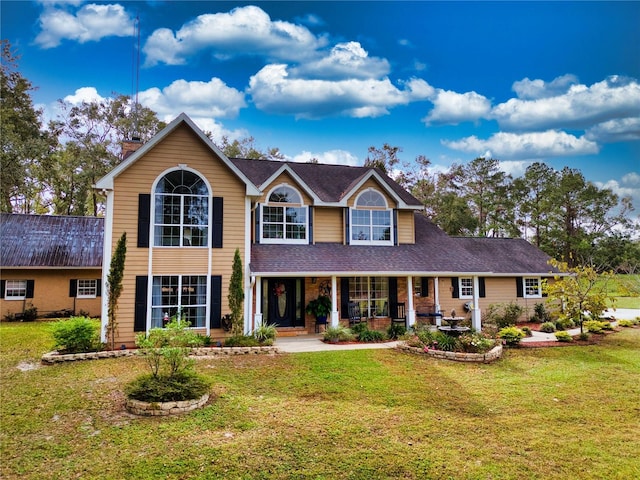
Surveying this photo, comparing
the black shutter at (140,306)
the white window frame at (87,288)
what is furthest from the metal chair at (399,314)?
the white window frame at (87,288)

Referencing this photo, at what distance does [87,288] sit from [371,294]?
15.1 meters

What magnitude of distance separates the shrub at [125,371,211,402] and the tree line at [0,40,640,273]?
92.4ft

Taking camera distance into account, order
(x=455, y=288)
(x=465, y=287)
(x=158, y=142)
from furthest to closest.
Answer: (x=465, y=287) < (x=455, y=288) < (x=158, y=142)

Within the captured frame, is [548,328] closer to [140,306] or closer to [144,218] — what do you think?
[140,306]

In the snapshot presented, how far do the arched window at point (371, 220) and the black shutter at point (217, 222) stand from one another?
19.7 feet

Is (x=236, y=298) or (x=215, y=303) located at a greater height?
(x=236, y=298)

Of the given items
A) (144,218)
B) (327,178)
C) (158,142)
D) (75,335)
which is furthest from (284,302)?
(158,142)

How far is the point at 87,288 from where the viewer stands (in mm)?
20000

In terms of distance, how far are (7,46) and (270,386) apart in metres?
34.9

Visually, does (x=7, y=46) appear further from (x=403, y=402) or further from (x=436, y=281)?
(x=403, y=402)

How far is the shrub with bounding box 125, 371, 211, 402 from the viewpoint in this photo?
23.2 feet

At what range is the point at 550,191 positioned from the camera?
3688 centimetres

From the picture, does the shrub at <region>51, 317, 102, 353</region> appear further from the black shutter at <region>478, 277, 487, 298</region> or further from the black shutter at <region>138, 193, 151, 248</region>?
the black shutter at <region>478, 277, 487, 298</region>

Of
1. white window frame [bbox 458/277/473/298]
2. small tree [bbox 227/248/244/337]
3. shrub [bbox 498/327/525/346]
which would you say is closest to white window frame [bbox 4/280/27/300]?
small tree [bbox 227/248/244/337]
